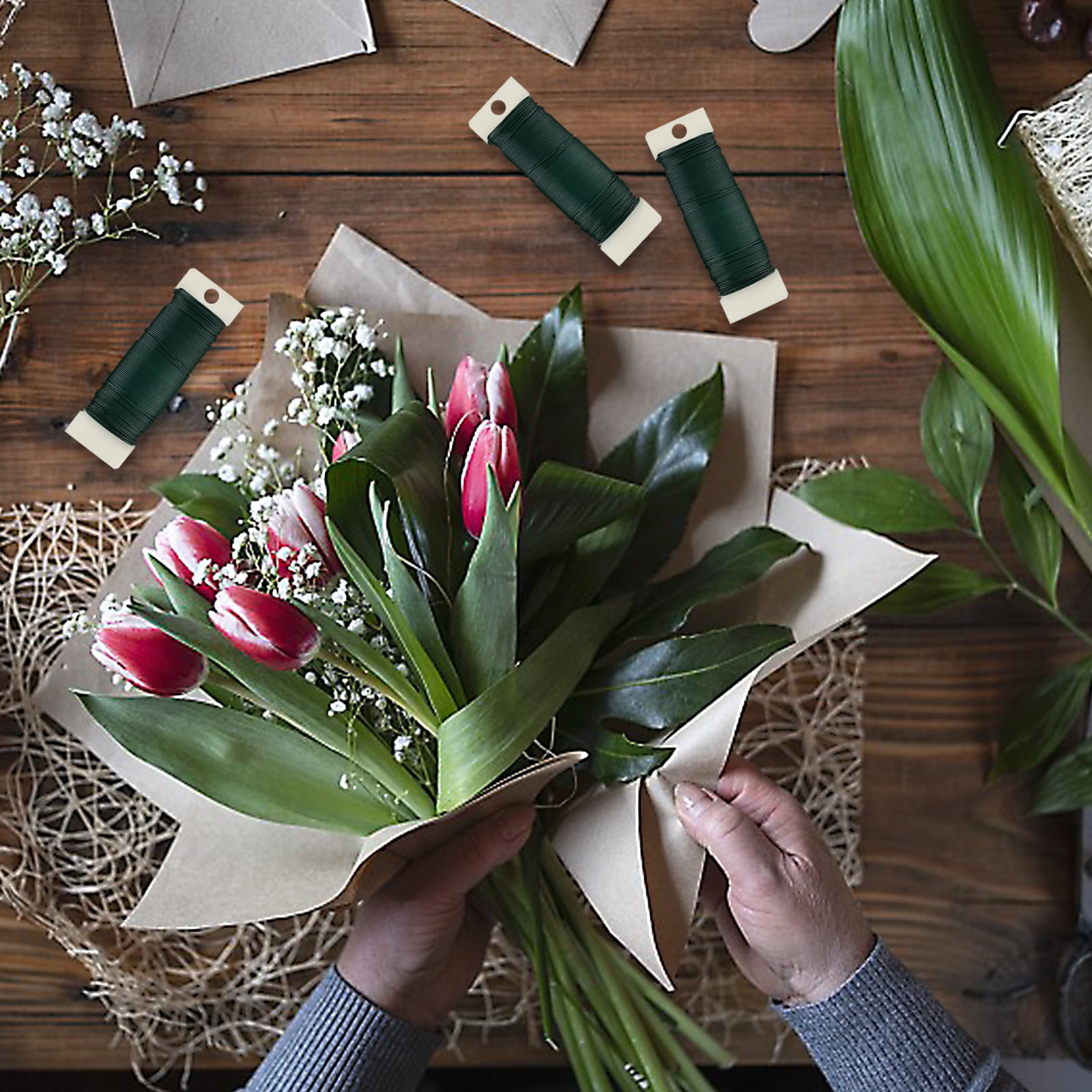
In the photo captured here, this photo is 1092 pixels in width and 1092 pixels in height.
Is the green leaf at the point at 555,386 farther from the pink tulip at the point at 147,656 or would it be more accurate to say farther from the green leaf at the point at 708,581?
the pink tulip at the point at 147,656

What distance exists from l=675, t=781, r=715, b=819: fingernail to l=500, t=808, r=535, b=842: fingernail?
98 mm

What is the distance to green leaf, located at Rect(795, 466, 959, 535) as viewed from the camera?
93cm

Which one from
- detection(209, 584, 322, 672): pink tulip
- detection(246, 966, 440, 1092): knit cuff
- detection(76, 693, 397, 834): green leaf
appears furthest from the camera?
detection(246, 966, 440, 1092): knit cuff

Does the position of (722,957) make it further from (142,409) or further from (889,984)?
(142,409)

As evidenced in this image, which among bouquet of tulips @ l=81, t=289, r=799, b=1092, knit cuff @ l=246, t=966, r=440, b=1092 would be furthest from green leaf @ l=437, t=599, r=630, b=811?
knit cuff @ l=246, t=966, r=440, b=1092

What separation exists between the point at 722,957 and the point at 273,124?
2.27 ft

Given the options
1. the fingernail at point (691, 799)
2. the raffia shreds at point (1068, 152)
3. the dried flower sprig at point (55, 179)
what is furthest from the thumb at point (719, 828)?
the dried flower sprig at point (55, 179)

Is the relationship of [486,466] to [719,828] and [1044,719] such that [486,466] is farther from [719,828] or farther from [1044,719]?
[1044,719]

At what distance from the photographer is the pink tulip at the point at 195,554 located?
0.71 m

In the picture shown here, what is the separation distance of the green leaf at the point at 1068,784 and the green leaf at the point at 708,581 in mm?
291

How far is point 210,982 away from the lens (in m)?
0.98

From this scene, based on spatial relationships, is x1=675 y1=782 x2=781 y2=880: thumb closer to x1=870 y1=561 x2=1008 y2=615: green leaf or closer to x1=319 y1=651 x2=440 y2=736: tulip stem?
x1=319 y1=651 x2=440 y2=736: tulip stem

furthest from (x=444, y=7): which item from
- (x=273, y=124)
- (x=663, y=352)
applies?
(x=663, y=352)

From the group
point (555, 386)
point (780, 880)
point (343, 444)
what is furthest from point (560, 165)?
point (780, 880)
